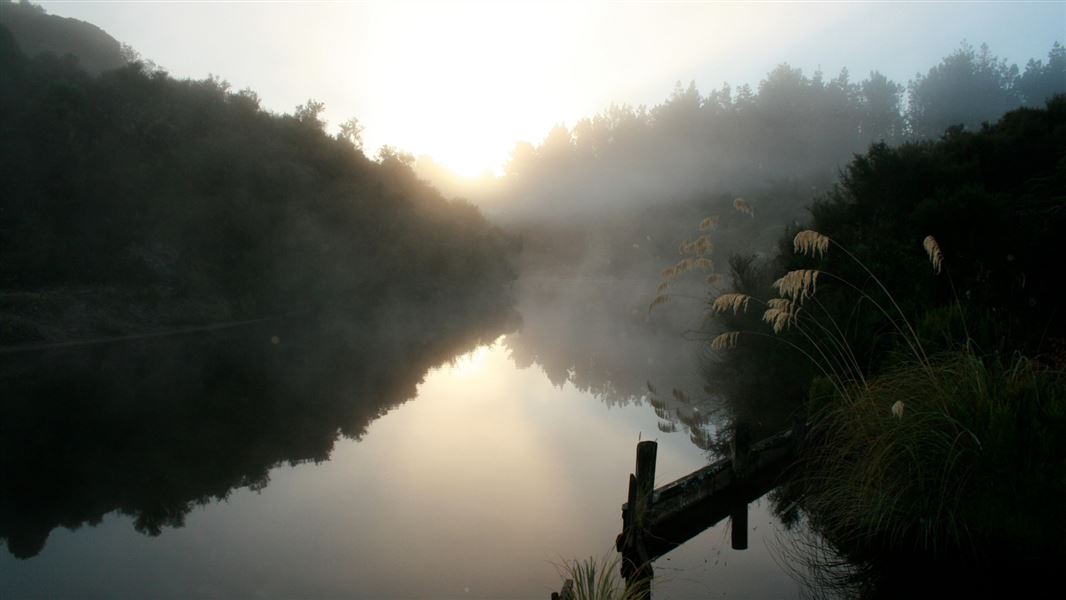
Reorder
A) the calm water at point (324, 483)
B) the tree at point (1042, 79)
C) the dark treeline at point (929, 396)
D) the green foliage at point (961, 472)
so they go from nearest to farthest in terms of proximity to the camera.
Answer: the green foliage at point (961, 472), the dark treeline at point (929, 396), the calm water at point (324, 483), the tree at point (1042, 79)

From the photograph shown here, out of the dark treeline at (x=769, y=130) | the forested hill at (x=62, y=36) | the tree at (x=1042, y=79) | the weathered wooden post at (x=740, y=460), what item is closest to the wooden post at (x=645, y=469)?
the weathered wooden post at (x=740, y=460)

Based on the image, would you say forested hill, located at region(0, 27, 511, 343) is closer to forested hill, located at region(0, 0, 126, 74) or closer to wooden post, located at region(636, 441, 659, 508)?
forested hill, located at region(0, 0, 126, 74)

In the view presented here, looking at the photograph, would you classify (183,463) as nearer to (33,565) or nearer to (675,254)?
(33,565)

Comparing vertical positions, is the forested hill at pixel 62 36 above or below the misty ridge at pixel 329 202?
above

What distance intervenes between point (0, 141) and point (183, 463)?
2829 cm

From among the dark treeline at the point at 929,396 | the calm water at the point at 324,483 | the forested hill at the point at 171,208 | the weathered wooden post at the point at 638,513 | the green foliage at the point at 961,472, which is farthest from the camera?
the forested hill at the point at 171,208

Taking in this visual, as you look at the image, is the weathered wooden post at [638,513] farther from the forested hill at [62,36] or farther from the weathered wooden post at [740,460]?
the forested hill at [62,36]

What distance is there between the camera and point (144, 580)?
604cm

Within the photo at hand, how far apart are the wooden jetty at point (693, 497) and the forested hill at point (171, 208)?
74.4 feet

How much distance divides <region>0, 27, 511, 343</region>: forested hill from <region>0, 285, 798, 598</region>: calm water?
335 inches

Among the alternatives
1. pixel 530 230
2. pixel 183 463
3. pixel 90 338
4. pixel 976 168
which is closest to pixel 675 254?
pixel 530 230

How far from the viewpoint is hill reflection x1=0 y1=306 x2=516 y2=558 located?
8.24 m

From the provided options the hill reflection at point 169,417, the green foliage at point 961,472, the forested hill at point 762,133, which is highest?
the forested hill at point 762,133

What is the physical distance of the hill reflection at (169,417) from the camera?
8242 mm
